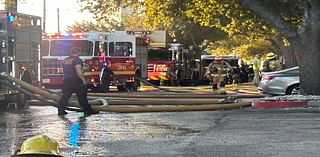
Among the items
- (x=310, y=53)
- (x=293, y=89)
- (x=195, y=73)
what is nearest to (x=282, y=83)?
(x=293, y=89)

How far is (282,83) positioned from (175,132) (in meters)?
8.75

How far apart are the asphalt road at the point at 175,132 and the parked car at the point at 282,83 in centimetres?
389

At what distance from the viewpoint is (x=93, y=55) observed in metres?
23.4

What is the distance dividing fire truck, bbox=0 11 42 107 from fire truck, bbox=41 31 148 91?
691 centimetres

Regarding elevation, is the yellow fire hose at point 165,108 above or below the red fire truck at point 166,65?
below

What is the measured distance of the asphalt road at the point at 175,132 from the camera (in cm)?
858

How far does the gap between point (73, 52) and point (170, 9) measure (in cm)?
762

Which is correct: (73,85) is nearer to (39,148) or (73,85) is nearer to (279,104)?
(279,104)

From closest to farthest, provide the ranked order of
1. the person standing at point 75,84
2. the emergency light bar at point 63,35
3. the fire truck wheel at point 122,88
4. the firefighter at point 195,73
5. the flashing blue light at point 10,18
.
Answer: the person standing at point 75,84 < the flashing blue light at point 10,18 < the emergency light bar at point 63,35 < the fire truck wheel at point 122,88 < the firefighter at point 195,73

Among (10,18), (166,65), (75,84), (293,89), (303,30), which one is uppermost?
(10,18)

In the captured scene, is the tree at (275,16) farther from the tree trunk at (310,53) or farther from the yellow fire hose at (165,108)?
the yellow fire hose at (165,108)

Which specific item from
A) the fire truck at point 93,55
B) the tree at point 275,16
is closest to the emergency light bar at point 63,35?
the fire truck at point 93,55

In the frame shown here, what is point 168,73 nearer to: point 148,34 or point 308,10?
point 148,34

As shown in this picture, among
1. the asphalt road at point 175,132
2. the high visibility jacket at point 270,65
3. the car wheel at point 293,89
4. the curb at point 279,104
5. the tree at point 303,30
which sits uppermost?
the tree at point 303,30
